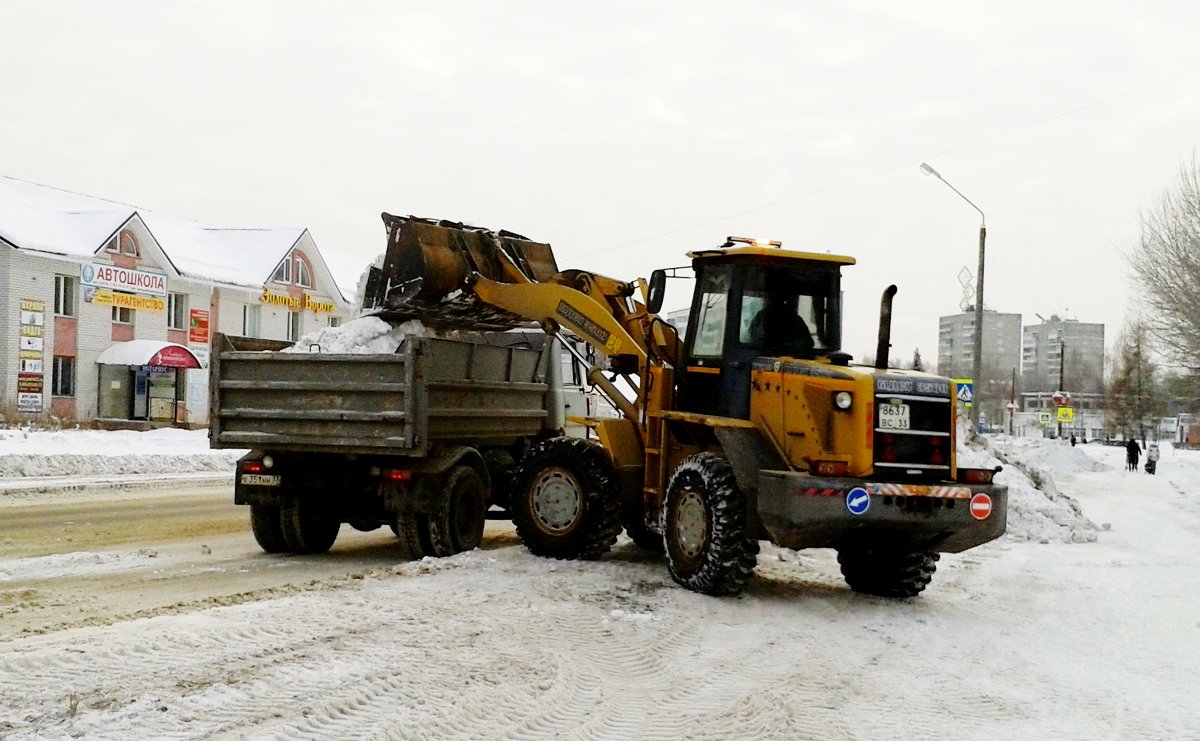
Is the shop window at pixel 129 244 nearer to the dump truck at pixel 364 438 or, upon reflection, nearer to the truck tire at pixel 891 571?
the dump truck at pixel 364 438

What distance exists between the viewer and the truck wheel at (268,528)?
38.6ft

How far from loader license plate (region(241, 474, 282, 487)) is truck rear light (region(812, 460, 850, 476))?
217 inches

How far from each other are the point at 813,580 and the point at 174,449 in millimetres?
20869

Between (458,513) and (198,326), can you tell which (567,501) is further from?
(198,326)

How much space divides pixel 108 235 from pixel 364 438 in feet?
103

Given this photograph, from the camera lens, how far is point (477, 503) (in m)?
11.7

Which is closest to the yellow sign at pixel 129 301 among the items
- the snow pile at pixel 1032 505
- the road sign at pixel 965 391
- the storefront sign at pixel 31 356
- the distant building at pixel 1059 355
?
the storefront sign at pixel 31 356

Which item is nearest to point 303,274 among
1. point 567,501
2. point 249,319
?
point 249,319

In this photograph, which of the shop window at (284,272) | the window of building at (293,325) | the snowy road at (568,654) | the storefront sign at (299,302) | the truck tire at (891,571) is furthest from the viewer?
the window of building at (293,325)

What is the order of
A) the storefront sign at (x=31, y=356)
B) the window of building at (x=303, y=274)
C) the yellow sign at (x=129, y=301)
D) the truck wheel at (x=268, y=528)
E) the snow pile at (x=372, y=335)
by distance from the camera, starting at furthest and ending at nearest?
the window of building at (x=303, y=274)
the yellow sign at (x=129, y=301)
the storefront sign at (x=31, y=356)
the snow pile at (x=372, y=335)
the truck wheel at (x=268, y=528)

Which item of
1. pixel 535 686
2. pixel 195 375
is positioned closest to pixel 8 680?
pixel 535 686

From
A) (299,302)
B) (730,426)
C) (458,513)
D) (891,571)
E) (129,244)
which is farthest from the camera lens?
(299,302)

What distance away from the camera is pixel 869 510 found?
868 centimetres

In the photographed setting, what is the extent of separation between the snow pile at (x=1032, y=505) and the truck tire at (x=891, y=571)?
109 inches
